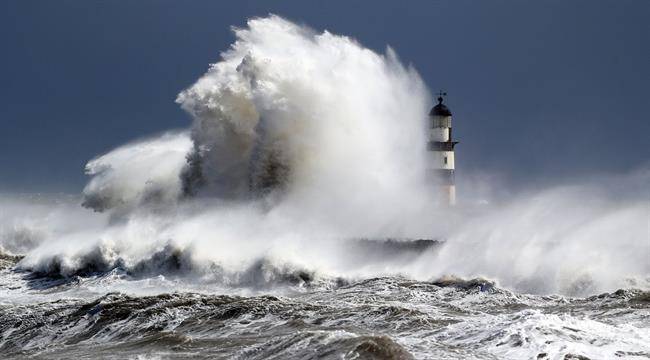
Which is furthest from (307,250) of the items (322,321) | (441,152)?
(441,152)

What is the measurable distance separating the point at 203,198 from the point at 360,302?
13101 mm

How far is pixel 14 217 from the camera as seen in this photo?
51688 millimetres

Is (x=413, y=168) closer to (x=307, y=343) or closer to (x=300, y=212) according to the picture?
(x=300, y=212)

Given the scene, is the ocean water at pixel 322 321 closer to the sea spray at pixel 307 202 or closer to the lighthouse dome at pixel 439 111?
the sea spray at pixel 307 202

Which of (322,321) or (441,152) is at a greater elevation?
(441,152)

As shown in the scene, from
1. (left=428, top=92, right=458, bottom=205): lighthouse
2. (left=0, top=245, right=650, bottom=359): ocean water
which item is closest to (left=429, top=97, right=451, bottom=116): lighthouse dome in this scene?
(left=428, top=92, right=458, bottom=205): lighthouse

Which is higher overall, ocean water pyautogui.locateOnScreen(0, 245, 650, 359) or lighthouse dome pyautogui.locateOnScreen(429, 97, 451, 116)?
lighthouse dome pyautogui.locateOnScreen(429, 97, 451, 116)

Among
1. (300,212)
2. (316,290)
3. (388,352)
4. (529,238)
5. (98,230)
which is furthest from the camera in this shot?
(98,230)

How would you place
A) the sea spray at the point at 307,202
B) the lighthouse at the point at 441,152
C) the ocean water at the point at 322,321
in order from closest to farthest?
the ocean water at the point at 322,321
the sea spray at the point at 307,202
the lighthouse at the point at 441,152

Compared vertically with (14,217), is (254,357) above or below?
below

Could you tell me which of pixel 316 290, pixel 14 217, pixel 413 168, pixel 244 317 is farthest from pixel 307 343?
pixel 14 217

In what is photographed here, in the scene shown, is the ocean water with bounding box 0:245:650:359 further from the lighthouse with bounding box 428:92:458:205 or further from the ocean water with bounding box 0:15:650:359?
the lighthouse with bounding box 428:92:458:205

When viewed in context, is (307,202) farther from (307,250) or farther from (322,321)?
(322,321)

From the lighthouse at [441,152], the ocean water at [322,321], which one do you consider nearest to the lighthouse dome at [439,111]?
the lighthouse at [441,152]
